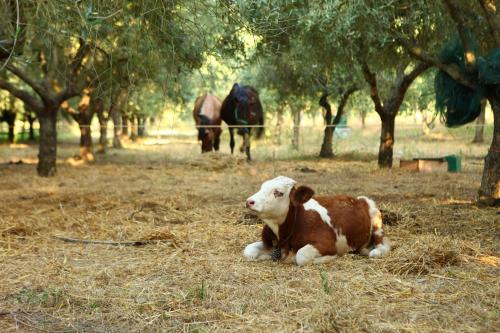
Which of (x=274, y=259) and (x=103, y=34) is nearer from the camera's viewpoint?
(x=274, y=259)

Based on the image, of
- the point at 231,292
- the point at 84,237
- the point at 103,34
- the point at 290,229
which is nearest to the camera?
the point at 231,292

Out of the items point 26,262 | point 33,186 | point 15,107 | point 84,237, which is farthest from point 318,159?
point 15,107

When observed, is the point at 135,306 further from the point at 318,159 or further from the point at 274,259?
the point at 318,159

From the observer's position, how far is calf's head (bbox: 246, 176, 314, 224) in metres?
4.86

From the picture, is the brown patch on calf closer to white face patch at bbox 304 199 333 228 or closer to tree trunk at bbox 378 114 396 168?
white face patch at bbox 304 199 333 228

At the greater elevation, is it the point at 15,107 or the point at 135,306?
the point at 15,107

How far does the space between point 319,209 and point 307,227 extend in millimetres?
279

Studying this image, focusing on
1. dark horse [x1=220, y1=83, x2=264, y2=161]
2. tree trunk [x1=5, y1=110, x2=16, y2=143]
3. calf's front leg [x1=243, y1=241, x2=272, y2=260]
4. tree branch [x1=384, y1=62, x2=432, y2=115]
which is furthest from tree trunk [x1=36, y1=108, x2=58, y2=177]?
tree trunk [x1=5, y1=110, x2=16, y2=143]

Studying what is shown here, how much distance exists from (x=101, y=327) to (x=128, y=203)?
5.09m

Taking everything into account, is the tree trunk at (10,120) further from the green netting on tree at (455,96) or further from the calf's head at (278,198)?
the calf's head at (278,198)

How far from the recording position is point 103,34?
26.5 feet

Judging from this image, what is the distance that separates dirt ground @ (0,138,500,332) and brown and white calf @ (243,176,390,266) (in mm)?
150

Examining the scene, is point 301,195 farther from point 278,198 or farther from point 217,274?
point 217,274

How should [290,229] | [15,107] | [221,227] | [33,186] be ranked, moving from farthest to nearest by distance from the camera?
[15,107] → [33,186] → [221,227] → [290,229]
